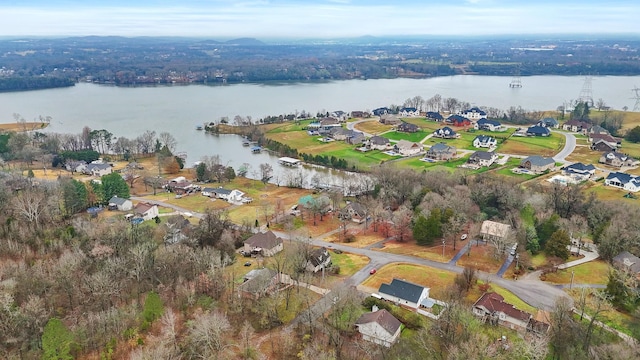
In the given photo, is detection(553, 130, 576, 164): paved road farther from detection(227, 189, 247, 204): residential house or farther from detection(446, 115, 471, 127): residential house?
detection(227, 189, 247, 204): residential house

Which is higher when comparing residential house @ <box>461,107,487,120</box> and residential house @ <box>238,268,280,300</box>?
residential house @ <box>461,107,487,120</box>

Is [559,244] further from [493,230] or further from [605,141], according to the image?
[605,141]

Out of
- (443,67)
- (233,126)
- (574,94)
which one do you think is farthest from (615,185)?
(443,67)

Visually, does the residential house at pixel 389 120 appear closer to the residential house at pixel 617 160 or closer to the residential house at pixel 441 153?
the residential house at pixel 441 153

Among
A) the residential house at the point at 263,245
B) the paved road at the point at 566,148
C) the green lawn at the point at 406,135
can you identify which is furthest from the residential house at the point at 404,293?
the green lawn at the point at 406,135

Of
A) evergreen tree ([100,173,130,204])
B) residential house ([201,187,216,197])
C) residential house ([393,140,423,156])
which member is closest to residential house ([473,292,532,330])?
residential house ([201,187,216,197])

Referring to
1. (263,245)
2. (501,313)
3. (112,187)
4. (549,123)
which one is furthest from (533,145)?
(112,187)
